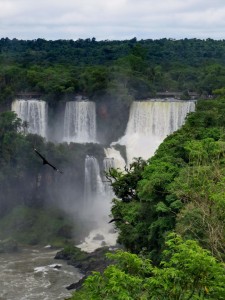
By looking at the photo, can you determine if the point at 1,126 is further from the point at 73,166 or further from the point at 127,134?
the point at 127,134

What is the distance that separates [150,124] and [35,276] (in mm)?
15797

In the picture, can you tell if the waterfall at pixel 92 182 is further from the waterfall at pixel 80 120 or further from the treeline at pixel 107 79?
the treeline at pixel 107 79

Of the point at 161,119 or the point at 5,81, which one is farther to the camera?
the point at 5,81

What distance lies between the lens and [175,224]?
17.4 meters

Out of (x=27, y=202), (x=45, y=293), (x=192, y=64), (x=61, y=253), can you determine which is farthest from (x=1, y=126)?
(x=192, y=64)

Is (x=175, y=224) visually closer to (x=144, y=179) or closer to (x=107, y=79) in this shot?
(x=144, y=179)

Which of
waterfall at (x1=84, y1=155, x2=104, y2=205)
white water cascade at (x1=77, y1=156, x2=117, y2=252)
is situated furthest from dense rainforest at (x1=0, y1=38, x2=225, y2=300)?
white water cascade at (x1=77, y1=156, x2=117, y2=252)

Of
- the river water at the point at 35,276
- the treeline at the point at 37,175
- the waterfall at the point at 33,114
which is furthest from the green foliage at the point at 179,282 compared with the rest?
the waterfall at the point at 33,114

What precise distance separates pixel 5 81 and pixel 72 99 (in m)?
5.22

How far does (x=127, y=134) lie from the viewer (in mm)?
40812

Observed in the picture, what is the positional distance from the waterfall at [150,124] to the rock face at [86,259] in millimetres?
10634

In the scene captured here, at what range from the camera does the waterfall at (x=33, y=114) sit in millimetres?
40844

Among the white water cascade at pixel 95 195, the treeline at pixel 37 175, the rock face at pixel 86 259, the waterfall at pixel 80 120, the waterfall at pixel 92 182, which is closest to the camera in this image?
the rock face at pixel 86 259

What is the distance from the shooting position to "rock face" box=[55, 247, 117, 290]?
89.7ft
